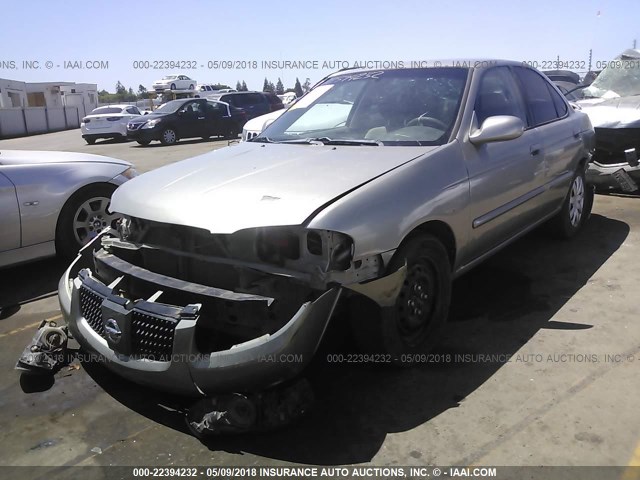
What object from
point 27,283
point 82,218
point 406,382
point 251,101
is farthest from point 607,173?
point 251,101

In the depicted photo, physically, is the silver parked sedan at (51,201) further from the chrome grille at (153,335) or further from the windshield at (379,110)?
the chrome grille at (153,335)

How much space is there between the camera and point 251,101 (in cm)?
2219

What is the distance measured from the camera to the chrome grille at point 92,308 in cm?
304

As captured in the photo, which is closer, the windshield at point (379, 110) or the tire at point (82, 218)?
the windshield at point (379, 110)

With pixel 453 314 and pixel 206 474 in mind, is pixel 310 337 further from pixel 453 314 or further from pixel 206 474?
pixel 453 314

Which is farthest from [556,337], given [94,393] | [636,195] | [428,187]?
[636,195]

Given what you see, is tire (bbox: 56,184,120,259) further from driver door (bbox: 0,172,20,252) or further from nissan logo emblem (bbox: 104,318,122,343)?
nissan logo emblem (bbox: 104,318,122,343)

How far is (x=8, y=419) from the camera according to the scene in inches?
116

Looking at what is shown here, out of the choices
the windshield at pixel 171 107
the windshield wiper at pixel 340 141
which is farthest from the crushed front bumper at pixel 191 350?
the windshield at pixel 171 107

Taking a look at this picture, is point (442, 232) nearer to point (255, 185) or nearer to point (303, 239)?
point (303, 239)

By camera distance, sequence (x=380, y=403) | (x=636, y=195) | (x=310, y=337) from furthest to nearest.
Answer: (x=636, y=195), (x=380, y=403), (x=310, y=337)

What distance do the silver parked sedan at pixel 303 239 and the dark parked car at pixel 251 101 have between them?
18247mm

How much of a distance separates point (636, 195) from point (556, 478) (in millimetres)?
6259

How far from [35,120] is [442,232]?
40.1 metres
